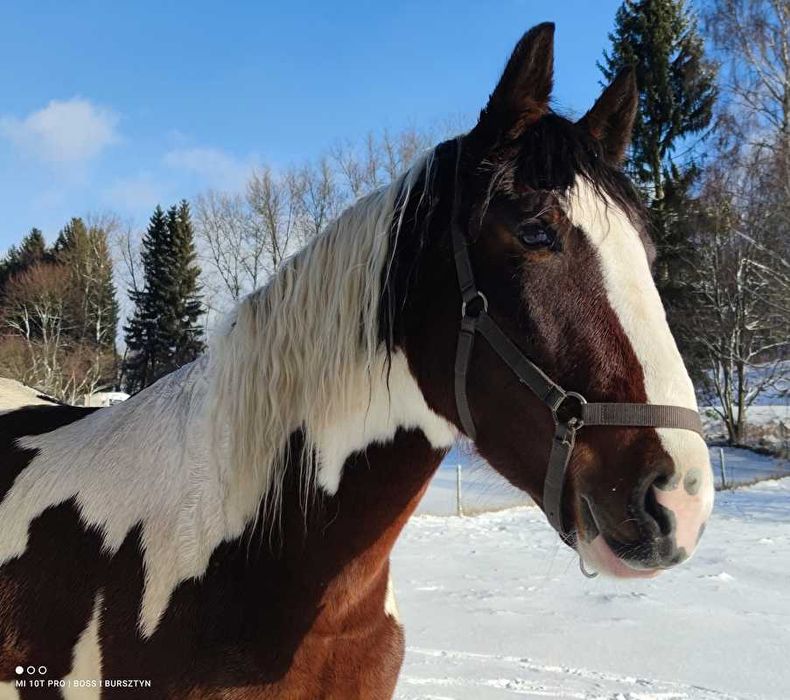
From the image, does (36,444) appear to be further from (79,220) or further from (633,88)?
(79,220)

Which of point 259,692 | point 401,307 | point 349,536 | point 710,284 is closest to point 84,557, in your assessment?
point 259,692

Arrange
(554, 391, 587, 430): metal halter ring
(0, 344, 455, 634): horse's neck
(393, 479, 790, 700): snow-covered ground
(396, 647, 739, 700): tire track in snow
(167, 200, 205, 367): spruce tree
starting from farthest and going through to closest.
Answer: (167, 200, 205, 367): spruce tree, (393, 479, 790, 700): snow-covered ground, (396, 647, 739, 700): tire track in snow, (0, 344, 455, 634): horse's neck, (554, 391, 587, 430): metal halter ring

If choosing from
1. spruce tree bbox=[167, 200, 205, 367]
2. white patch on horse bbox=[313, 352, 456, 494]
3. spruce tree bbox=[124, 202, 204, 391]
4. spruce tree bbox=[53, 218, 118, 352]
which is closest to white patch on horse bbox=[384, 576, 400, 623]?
white patch on horse bbox=[313, 352, 456, 494]

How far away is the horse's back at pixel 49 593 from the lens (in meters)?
1.70

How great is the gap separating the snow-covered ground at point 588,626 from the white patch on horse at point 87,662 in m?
1.74

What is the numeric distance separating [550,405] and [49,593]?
155 cm

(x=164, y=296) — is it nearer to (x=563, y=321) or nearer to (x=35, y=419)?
(x=35, y=419)

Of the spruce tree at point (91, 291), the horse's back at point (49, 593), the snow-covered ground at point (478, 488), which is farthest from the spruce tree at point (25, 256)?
the horse's back at point (49, 593)

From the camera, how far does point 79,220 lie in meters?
40.6

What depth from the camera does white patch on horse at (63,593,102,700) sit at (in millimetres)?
1645

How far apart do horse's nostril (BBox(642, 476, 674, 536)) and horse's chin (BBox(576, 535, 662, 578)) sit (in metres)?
0.11

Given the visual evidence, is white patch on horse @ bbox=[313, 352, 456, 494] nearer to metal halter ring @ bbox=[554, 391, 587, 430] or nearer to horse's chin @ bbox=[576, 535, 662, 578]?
metal halter ring @ bbox=[554, 391, 587, 430]

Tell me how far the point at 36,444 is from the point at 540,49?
7.15 ft

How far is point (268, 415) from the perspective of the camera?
171 cm
